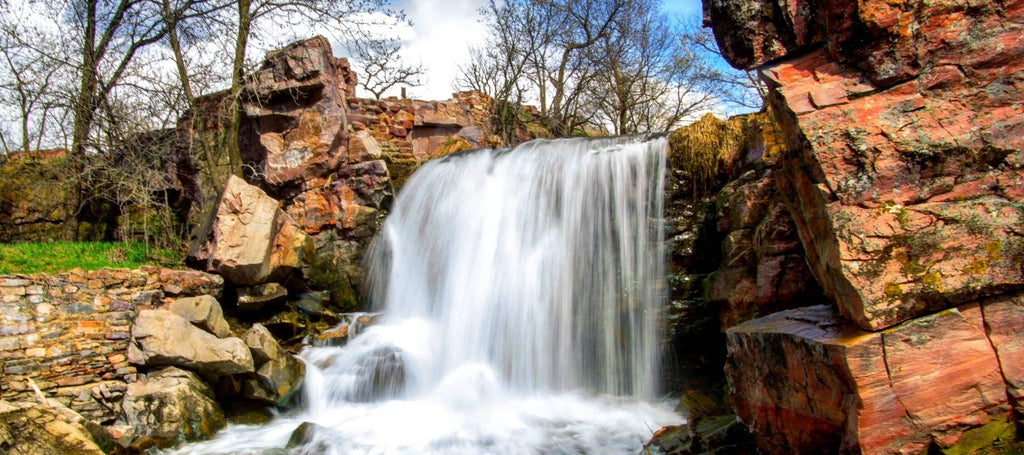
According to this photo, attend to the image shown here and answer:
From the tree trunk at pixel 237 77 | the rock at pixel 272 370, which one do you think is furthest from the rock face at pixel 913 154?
the tree trunk at pixel 237 77

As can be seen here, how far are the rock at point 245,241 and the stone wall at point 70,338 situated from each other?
119 cm

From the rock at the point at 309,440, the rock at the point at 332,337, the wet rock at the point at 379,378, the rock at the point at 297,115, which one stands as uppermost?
the rock at the point at 297,115

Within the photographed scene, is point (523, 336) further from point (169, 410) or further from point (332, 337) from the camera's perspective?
point (169, 410)

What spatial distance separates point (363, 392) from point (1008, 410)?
6054 millimetres

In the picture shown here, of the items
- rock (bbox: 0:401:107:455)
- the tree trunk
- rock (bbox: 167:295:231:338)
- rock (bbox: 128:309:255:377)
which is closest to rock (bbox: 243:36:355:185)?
the tree trunk

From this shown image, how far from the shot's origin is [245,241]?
26.4ft

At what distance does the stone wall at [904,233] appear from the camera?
3.21 metres

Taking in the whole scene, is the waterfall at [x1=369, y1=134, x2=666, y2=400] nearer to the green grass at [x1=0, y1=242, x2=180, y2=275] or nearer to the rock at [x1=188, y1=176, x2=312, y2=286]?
the rock at [x1=188, y1=176, x2=312, y2=286]

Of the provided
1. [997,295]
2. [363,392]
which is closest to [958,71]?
[997,295]

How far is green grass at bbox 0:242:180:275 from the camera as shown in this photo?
717 centimetres

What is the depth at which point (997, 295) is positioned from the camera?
10.7ft

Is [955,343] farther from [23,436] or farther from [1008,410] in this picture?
[23,436]

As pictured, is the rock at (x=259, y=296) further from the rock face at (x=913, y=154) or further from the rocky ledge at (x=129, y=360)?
the rock face at (x=913, y=154)

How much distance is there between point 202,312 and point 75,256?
260cm
